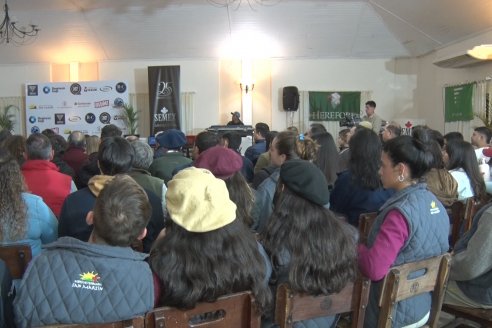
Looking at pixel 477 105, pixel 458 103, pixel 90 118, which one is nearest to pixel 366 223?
pixel 477 105

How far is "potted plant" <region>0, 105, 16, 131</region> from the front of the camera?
A: 10.5 m

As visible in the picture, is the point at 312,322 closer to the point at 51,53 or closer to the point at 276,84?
the point at 276,84

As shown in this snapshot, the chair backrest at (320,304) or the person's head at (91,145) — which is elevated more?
the person's head at (91,145)

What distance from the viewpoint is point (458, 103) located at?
8.70m

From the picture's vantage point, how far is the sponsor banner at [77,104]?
10.1 metres

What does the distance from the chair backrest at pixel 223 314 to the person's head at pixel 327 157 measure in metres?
2.63

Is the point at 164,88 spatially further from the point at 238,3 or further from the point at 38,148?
the point at 38,148

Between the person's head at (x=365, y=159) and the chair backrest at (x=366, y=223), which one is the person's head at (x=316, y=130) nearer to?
the person's head at (x=365, y=159)

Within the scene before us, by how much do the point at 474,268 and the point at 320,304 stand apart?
91 centimetres

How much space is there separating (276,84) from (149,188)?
27.4ft

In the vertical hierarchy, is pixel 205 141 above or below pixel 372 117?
below

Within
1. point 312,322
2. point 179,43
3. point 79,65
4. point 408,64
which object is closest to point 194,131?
point 179,43

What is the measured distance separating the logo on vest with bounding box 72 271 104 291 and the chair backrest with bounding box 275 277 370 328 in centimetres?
63

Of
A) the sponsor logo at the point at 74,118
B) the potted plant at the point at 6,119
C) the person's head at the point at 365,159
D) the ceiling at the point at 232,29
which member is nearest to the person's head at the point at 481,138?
the person's head at the point at 365,159
